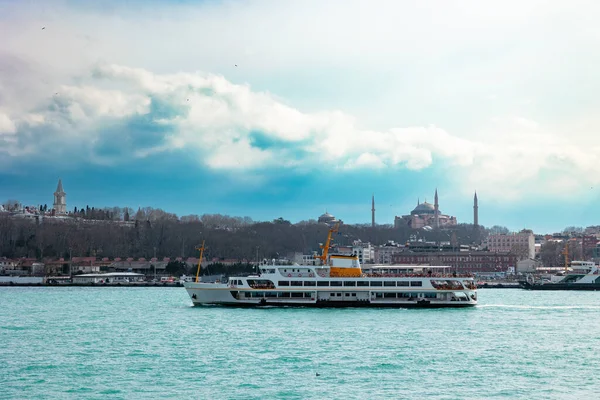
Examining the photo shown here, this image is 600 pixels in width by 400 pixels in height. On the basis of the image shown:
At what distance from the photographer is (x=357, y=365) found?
31.1 metres

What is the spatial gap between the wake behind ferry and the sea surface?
261 cm

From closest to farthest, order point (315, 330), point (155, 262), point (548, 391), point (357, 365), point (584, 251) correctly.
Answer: point (548, 391)
point (357, 365)
point (315, 330)
point (155, 262)
point (584, 251)

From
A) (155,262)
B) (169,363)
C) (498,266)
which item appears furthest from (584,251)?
(169,363)

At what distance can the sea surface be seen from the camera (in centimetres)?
2694

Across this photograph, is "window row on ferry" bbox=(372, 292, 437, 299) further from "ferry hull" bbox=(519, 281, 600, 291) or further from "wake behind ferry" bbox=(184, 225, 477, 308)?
"ferry hull" bbox=(519, 281, 600, 291)

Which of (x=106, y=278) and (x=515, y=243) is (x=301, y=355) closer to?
(x=106, y=278)

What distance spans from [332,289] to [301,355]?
20331mm

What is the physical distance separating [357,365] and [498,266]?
131315mm

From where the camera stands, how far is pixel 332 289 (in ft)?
176

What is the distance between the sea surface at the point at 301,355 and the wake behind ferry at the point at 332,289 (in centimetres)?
261

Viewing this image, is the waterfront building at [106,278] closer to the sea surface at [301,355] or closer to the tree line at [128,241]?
the tree line at [128,241]

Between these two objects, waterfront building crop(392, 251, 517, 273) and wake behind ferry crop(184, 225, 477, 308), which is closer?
wake behind ferry crop(184, 225, 477, 308)

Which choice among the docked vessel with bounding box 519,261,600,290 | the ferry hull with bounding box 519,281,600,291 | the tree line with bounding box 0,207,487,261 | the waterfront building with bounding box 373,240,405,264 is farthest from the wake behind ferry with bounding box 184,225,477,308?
the waterfront building with bounding box 373,240,405,264

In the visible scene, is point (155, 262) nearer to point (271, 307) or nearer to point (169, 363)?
point (271, 307)
